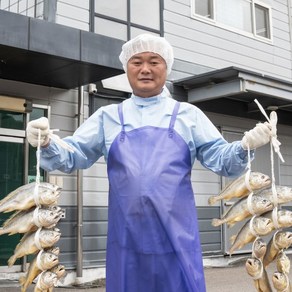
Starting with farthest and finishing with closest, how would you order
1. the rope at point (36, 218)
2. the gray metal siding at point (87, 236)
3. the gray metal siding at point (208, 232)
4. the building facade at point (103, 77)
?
the gray metal siding at point (208, 232)
the gray metal siding at point (87, 236)
the building facade at point (103, 77)
the rope at point (36, 218)

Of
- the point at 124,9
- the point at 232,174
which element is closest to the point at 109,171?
the point at 232,174

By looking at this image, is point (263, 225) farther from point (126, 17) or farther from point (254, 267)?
point (126, 17)

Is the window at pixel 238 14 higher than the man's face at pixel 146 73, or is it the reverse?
the window at pixel 238 14

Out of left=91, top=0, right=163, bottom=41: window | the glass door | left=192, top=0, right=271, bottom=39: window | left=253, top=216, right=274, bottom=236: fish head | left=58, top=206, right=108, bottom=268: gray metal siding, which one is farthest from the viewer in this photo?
left=192, top=0, right=271, bottom=39: window

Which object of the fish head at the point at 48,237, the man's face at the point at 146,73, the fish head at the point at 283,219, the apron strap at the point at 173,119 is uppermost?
the man's face at the point at 146,73

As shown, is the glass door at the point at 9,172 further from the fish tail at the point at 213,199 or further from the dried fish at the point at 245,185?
the dried fish at the point at 245,185

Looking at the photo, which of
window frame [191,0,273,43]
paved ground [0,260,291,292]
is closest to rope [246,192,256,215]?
paved ground [0,260,291,292]

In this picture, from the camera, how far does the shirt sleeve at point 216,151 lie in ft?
9.06

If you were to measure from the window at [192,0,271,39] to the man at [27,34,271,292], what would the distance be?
760 centimetres

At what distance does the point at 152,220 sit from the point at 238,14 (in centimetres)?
943

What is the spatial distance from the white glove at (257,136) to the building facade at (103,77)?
163 inches

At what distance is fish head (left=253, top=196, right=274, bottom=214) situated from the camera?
284 centimetres

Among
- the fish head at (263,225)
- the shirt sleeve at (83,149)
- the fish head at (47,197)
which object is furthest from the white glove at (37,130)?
the fish head at (263,225)

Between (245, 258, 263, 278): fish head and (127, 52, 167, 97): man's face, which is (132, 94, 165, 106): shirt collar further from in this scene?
(245, 258, 263, 278): fish head
